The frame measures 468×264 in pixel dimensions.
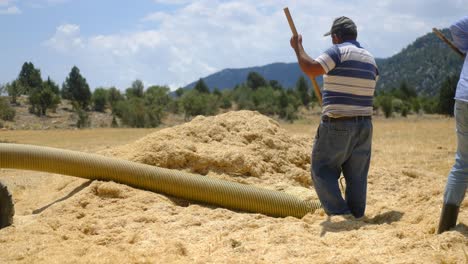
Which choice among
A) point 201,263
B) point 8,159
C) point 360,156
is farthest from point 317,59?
point 8,159

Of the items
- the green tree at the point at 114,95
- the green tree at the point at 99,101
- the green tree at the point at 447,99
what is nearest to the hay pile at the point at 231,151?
the green tree at the point at 447,99

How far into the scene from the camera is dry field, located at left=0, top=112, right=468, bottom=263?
365cm

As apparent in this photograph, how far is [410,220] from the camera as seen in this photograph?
4.27 metres

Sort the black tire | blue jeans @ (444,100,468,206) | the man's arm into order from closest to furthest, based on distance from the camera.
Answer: blue jeans @ (444,100,468,206) < the man's arm < the black tire

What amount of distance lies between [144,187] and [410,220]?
291 centimetres

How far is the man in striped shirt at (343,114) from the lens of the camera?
14.1ft

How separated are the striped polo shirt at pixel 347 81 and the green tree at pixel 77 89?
43.6 m

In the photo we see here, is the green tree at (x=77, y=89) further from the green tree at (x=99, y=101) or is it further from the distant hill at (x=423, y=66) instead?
the distant hill at (x=423, y=66)

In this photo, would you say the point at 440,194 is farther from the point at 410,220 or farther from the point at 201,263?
the point at 201,263

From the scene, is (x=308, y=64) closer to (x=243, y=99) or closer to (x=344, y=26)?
(x=344, y=26)

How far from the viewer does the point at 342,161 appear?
4539 mm

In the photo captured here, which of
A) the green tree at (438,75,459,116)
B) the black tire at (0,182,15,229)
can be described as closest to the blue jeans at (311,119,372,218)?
the black tire at (0,182,15,229)

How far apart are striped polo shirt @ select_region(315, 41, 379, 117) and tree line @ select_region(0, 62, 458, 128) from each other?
29.8 meters

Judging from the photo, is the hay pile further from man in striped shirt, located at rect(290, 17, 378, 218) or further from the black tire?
man in striped shirt, located at rect(290, 17, 378, 218)
